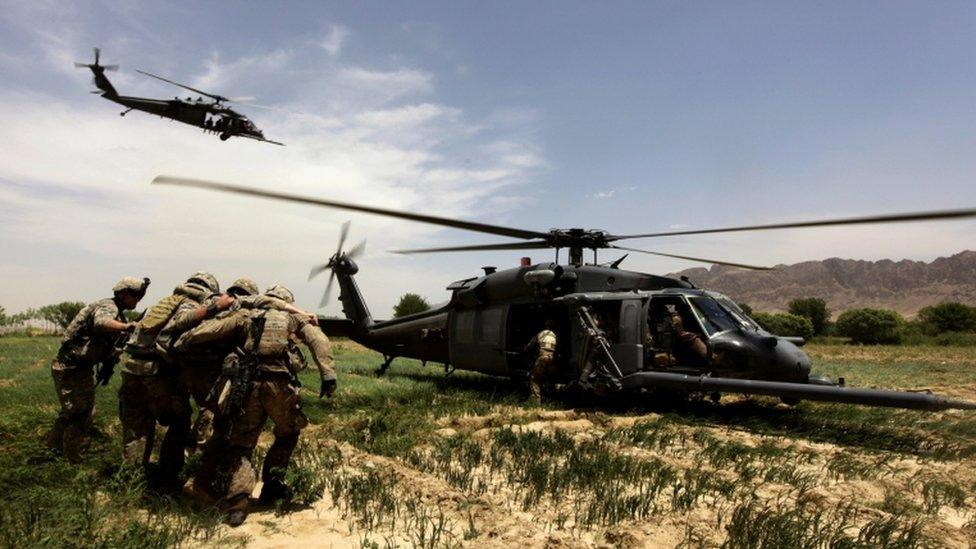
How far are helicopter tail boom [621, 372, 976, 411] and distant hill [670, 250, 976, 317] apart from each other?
434 ft

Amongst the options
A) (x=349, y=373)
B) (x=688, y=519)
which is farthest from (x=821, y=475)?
(x=349, y=373)

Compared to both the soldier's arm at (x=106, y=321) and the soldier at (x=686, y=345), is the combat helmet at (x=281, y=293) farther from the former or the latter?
the soldier at (x=686, y=345)

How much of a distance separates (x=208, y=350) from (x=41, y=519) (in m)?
1.58

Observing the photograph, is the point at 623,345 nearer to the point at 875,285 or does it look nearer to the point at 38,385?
the point at 38,385

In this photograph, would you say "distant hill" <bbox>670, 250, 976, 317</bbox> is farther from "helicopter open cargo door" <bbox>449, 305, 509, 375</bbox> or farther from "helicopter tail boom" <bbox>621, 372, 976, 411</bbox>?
"helicopter tail boom" <bbox>621, 372, 976, 411</bbox>

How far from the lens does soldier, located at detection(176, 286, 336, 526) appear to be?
14.6ft

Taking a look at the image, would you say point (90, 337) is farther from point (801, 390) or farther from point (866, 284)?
point (866, 284)

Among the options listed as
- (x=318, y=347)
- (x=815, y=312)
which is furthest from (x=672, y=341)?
(x=815, y=312)

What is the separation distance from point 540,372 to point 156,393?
5588mm

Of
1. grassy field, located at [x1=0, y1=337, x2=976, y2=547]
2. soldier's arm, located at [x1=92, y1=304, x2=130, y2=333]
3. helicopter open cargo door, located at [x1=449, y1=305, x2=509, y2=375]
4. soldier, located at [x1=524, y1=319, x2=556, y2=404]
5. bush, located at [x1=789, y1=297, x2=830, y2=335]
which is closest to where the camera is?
grassy field, located at [x1=0, y1=337, x2=976, y2=547]

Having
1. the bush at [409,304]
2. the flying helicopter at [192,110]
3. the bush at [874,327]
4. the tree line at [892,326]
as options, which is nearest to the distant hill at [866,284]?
the tree line at [892,326]

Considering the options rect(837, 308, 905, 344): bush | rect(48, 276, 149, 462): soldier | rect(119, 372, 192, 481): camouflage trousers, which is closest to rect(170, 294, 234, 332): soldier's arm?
rect(119, 372, 192, 481): camouflage trousers

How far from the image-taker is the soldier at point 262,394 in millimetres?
4445

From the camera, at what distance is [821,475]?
539 centimetres
